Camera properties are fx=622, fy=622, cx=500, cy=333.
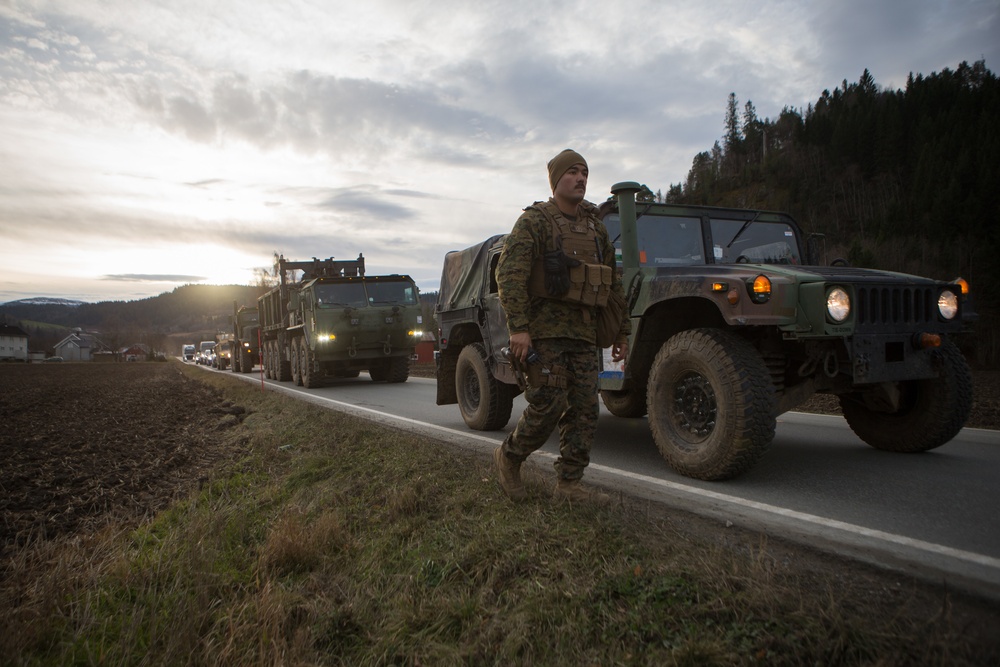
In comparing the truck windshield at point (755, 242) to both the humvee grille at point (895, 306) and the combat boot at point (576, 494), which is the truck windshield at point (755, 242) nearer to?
the humvee grille at point (895, 306)

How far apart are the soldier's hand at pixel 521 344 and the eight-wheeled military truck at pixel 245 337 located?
22.1 m

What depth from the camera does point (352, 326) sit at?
13672mm

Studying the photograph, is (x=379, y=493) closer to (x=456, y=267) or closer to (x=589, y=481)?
(x=589, y=481)

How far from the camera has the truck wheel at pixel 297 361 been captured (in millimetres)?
15124

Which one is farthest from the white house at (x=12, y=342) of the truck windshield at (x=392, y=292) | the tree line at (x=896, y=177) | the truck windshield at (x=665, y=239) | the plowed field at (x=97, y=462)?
the truck windshield at (x=665, y=239)

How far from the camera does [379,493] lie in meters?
3.88

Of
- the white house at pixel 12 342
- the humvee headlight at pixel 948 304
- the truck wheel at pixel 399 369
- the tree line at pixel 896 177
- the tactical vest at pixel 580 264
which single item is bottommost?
the white house at pixel 12 342

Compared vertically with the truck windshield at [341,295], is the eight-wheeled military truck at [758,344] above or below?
below

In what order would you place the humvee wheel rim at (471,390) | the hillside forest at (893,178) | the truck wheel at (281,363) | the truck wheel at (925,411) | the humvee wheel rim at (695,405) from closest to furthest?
1. the humvee wheel rim at (695,405)
2. the truck wheel at (925,411)
3. the humvee wheel rim at (471,390)
4. the truck wheel at (281,363)
5. the hillside forest at (893,178)

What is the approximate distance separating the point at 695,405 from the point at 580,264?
1.38m

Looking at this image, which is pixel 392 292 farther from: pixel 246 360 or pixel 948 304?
pixel 246 360

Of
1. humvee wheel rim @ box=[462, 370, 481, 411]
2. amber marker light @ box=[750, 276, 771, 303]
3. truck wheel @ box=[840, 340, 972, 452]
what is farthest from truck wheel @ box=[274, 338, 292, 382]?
amber marker light @ box=[750, 276, 771, 303]

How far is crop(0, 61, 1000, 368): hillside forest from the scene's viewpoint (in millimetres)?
41031

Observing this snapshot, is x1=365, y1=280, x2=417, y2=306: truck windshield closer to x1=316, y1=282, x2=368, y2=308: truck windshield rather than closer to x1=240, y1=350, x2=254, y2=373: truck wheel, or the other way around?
x1=316, y1=282, x2=368, y2=308: truck windshield
